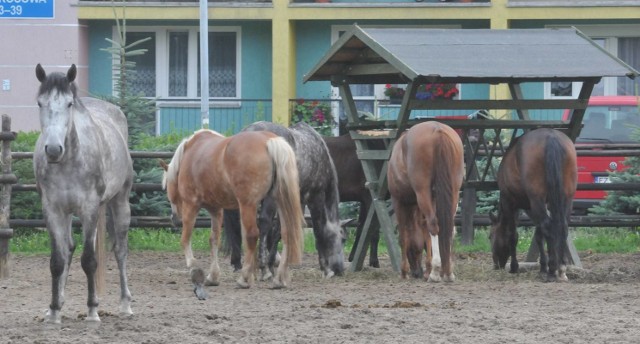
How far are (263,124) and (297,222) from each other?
5.62 feet

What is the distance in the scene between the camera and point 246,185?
39.3 feet

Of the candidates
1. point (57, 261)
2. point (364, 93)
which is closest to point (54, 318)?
point (57, 261)

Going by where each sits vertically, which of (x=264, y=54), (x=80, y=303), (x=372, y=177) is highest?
(x=264, y=54)

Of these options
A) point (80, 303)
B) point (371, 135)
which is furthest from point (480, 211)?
point (80, 303)

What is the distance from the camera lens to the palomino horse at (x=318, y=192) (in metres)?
13.4

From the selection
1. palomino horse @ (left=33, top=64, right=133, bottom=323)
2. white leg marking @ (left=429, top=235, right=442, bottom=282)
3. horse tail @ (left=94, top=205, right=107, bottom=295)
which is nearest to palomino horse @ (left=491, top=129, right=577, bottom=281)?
white leg marking @ (left=429, top=235, right=442, bottom=282)

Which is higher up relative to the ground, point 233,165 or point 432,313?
point 233,165

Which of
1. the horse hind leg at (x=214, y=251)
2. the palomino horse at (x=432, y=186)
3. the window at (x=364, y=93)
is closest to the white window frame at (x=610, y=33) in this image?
the window at (x=364, y=93)

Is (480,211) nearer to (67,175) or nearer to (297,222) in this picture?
(297,222)

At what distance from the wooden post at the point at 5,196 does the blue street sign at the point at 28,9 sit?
51.3 ft

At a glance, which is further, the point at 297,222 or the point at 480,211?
the point at 480,211

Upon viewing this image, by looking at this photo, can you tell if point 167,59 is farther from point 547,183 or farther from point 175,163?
point 547,183

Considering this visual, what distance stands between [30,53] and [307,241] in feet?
45.7

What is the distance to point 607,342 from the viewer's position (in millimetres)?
8320
